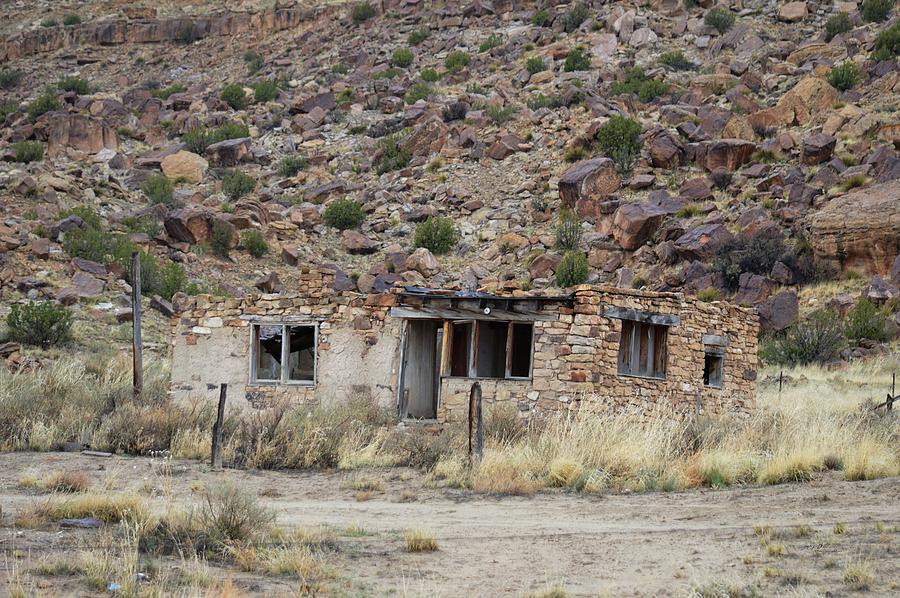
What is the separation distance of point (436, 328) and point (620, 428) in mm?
4649

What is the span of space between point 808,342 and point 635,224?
7.96 metres

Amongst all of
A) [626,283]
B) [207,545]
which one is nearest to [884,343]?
[626,283]

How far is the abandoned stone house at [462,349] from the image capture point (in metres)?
17.3

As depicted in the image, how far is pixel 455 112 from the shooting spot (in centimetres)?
4756

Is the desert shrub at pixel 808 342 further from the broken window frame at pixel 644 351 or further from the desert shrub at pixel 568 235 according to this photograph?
the broken window frame at pixel 644 351

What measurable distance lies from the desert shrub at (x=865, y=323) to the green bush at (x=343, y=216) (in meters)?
18.2

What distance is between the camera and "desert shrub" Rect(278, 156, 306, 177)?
45.6 meters

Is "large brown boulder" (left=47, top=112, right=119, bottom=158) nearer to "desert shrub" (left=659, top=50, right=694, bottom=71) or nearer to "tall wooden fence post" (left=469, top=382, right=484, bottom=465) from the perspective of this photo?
"desert shrub" (left=659, top=50, right=694, bottom=71)

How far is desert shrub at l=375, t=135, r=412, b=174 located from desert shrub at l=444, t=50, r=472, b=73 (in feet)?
33.8

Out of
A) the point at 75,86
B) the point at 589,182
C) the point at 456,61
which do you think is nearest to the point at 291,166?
the point at 456,61

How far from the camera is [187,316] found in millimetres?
19500

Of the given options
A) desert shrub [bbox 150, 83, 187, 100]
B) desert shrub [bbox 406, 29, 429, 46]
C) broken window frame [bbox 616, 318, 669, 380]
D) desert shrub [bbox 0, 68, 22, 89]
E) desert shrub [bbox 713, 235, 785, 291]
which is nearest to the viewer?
broken window frame [bbox 616, 318, 669, 380]

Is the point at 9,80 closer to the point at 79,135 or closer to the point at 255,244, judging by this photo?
the point at 79,135

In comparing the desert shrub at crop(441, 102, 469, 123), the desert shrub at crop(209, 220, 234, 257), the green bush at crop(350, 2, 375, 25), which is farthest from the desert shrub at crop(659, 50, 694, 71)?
the desert shrub at crop(209, 220, 234, 257)
